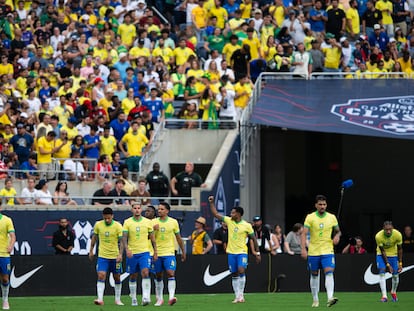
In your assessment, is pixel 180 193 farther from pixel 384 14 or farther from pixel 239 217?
pixel 384 14

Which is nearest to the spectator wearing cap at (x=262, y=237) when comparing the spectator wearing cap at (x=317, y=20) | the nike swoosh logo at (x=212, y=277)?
the nike swoosh logo at (x=212, y=277)

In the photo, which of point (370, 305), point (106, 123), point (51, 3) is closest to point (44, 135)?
point (106, 123)

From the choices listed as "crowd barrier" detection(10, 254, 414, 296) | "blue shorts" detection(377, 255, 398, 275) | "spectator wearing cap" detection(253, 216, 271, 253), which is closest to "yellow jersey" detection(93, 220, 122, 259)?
"crowd barrier" detection(10, 254, 414, 296)

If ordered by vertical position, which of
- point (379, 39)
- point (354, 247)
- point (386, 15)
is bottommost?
point (354, 247)

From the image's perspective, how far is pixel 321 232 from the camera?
24.2m

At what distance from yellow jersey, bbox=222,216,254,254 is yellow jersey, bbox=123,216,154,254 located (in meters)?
1.75

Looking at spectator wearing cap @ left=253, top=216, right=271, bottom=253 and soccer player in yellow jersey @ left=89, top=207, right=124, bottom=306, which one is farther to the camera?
spectator wearing cap @ left=253, top=216, right=271, bottom=253

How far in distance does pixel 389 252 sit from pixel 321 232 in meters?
3.46

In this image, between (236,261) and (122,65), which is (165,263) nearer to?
(236,261)

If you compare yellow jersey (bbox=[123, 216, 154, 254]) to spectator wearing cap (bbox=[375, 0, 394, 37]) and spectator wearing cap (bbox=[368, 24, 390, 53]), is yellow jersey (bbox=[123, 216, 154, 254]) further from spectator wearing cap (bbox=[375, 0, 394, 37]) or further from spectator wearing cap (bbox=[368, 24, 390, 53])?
spectator wearing cap (bbox=[375, 0, 394, 37])

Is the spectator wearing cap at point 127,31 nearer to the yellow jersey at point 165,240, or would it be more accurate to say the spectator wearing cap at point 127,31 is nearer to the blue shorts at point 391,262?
the blue shorts at point 391,262

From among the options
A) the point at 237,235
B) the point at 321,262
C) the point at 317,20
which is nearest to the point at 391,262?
the point at 321,262

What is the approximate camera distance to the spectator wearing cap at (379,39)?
39312mm

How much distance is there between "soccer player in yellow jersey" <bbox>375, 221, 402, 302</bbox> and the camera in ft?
88.0
